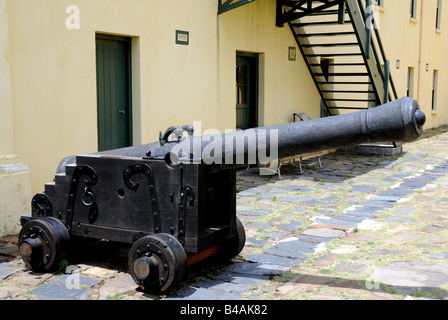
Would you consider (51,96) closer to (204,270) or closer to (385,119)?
(204,270)

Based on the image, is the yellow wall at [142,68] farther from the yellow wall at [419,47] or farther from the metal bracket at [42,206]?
the yellow wall at [419,47]

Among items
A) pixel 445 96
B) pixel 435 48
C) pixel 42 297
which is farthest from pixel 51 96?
pixel 445 96

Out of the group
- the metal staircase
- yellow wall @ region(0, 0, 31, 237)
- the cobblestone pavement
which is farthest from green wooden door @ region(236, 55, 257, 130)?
yellow wall @ region(0, 0, 31, 237)

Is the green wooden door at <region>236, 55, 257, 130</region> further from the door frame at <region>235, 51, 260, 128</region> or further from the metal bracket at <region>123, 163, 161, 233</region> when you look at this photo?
the metal bracket at <region>123, 163, 161, 233</region>

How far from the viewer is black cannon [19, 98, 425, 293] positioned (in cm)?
420

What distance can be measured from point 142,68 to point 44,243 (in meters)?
4.31

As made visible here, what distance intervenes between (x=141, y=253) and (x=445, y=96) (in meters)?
24.2

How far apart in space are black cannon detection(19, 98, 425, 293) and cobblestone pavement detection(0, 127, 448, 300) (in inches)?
10.9

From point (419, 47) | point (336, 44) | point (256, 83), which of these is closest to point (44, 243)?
point (256, 83)

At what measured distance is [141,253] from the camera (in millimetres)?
4641

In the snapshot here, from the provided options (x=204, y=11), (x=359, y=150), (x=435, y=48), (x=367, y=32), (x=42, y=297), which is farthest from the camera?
(x=435, y=48)

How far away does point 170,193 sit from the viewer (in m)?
4.69

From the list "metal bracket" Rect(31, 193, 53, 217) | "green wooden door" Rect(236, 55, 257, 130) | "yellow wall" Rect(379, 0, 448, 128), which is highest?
"yellow wall" Rect(379, 0, 448, 128)

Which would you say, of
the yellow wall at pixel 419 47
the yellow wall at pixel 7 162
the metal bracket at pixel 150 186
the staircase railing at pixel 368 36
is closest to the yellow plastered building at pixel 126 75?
the yellow wall at pixel 7 162
